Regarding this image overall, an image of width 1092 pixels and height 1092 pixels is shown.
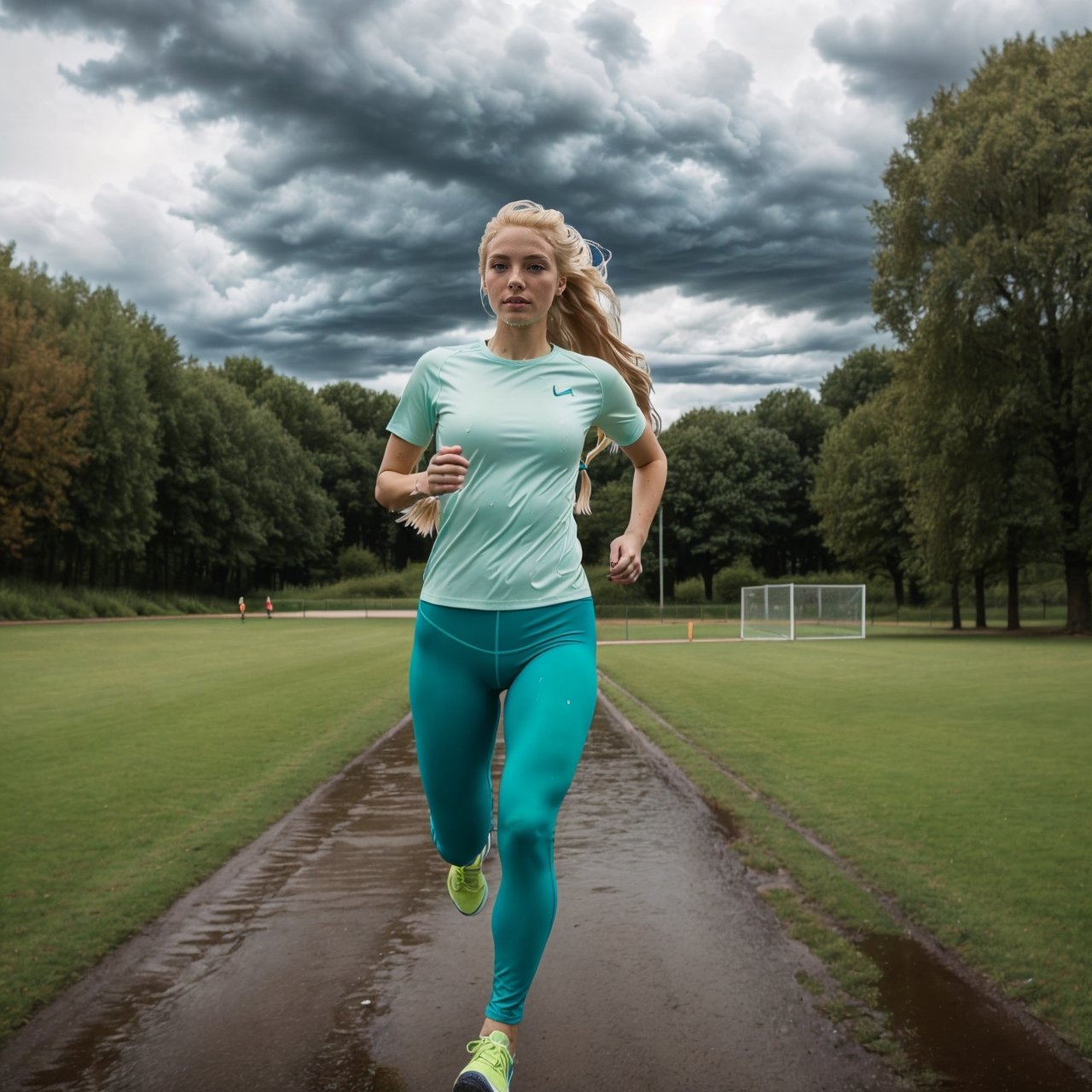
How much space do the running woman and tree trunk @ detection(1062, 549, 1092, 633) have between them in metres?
39.7

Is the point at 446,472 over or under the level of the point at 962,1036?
over

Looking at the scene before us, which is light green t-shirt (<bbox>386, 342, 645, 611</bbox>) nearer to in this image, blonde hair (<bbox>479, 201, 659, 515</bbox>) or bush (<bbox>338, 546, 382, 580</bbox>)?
blonde hair (<bbox>479, 201, 659, 515</bbox>)

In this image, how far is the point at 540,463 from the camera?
148 inches

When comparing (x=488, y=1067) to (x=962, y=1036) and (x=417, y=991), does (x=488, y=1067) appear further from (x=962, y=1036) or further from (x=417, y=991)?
(x=962, y=1036)

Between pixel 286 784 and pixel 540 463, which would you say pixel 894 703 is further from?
pixel 540 463

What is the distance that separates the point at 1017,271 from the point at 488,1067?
4001 centimetres

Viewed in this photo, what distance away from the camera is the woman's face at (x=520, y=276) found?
3895 mm

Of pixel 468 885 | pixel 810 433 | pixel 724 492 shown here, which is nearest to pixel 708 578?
pixel 724 492

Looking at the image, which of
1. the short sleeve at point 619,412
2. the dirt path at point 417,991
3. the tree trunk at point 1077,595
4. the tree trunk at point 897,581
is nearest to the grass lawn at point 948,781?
the dirt path at point 417,991

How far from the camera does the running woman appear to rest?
347 cm

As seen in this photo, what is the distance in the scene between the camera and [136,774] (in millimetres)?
10625

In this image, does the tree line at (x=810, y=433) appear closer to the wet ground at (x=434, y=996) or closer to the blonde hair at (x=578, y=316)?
the wet ground at (x=434, y=996)

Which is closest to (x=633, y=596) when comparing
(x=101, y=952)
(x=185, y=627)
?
(x=185, y=627)

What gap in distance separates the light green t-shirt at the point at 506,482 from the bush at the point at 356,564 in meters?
84.8
